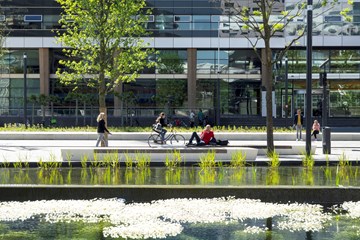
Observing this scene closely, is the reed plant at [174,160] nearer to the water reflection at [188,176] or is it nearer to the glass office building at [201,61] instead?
the water reflection at [188,176]

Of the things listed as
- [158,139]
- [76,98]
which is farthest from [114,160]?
[76,98]

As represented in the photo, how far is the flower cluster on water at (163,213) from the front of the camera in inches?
379

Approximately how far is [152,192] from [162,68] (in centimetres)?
4630

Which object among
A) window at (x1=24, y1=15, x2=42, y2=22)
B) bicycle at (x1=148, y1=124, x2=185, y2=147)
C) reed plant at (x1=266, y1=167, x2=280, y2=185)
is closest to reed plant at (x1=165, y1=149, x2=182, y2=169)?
reed plant at (x1=266, y1=167, x2=280, y2=185)

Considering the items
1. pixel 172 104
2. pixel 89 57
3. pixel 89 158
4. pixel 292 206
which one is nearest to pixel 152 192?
pixel 292 206

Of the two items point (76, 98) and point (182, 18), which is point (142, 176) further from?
point (182, 18)

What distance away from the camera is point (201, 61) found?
2298 inches

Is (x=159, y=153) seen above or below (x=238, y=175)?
above

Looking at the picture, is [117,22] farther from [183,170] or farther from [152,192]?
[152,192]

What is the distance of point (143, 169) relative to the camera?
56.9 ft

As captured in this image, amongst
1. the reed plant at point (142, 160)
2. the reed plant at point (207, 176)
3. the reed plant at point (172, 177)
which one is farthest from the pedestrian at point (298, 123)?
the reed plant at point (172, 177)

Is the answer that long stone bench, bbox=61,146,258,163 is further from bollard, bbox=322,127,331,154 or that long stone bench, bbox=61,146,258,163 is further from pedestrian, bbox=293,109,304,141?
pedestrian, bbox=293,109,304,141

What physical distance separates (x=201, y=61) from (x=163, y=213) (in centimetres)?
4823

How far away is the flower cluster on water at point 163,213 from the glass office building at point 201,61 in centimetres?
4391
